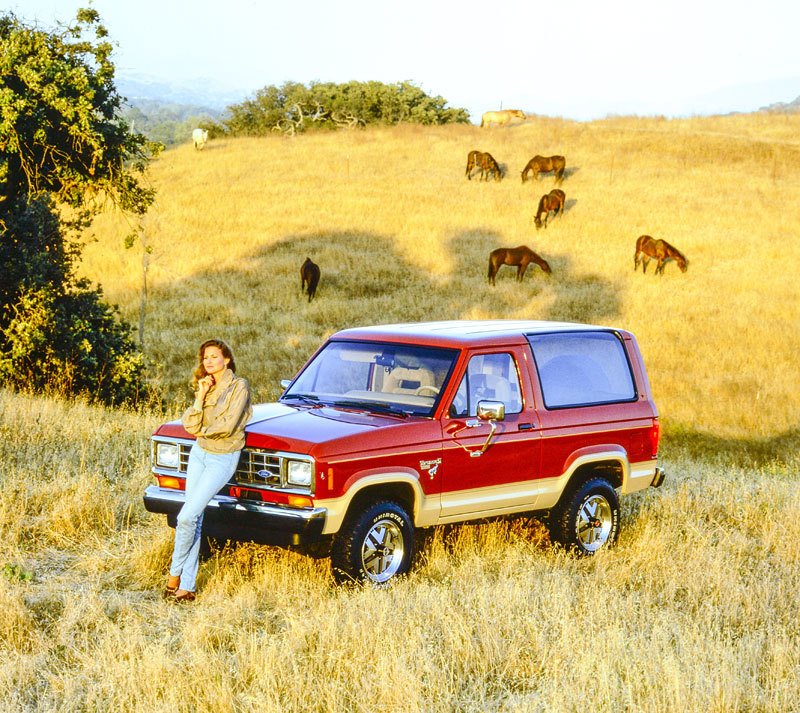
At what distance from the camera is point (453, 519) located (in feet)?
24.3

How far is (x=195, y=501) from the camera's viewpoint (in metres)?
6.63

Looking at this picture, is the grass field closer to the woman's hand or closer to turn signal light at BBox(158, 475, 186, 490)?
turn signal light at BBox(158, 475, 186, 490)

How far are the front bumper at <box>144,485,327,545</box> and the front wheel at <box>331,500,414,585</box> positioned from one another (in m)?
0.25

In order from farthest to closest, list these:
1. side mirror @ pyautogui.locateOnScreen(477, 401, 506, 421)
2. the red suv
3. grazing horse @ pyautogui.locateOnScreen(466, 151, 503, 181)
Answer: grazing horse @ pyautogui.locateOnScreen(466, 151, 503, 181)
side mirror @ pyautogui.locateOnScreen(477, 401, 506, 421)
the red suv

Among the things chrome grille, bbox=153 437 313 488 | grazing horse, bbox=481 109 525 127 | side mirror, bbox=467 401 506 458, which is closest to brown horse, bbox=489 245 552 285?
side mirror, bbox=467 401 506 458

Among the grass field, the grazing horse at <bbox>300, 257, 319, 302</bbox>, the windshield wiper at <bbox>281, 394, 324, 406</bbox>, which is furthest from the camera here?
the grazing horse at <bbox>300, 257, 319, 302</bbox>

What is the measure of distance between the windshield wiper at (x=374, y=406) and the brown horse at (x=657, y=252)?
85.7ft

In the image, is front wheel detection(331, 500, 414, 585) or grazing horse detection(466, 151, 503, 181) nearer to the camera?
front wheel detection(331, 500, 414, 585)

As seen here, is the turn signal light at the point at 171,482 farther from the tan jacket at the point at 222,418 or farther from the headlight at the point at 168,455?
the tan jacket at the point at 222,418

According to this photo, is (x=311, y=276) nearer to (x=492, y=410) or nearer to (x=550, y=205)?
(x=550, y=205)

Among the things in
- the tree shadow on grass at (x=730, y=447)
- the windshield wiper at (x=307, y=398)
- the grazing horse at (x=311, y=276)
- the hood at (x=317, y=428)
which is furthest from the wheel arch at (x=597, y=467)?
the grazing horse at (x=311, y=276)

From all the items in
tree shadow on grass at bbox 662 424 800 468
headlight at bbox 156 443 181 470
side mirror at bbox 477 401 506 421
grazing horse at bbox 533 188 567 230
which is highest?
grazing horse at bbox 533 188 567 230

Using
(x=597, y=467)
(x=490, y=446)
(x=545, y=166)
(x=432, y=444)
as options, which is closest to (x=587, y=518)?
(x=597, y=467)

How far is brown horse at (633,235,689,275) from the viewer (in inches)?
1287
